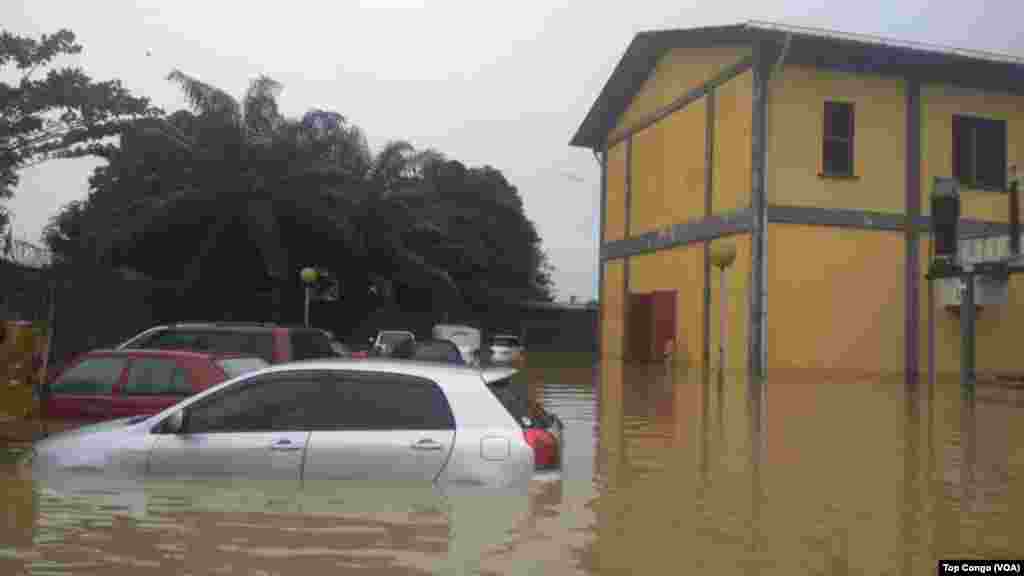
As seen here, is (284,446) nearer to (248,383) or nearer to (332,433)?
(332,433)

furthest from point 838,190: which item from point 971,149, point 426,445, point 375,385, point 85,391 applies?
point 426,445

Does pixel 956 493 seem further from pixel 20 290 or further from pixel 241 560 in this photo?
pixel 20 290

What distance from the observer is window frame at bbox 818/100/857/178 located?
78.6ft

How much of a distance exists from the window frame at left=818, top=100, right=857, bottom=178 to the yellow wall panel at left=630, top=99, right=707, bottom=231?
321 cm

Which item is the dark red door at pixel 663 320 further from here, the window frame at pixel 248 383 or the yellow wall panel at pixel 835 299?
the window frame at pixel 248 383

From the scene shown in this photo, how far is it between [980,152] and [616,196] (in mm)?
11230

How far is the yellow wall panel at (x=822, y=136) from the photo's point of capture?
23547mm

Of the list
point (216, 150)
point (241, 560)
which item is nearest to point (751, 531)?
point (241, 560)

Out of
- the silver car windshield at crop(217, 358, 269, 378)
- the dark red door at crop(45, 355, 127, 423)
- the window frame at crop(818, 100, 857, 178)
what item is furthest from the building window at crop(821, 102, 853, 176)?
the dark red door at crop(45, 355, 127, 423)

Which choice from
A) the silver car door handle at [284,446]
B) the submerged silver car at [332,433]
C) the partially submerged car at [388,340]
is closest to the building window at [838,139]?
the partially submerged car at [388,340]

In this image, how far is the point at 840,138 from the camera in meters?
24.2

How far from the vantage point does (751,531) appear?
23.1 feet

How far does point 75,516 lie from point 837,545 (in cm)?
506

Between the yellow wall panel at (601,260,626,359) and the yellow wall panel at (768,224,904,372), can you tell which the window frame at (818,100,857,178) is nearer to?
the yellow wall panel at (768,224,904,372)
